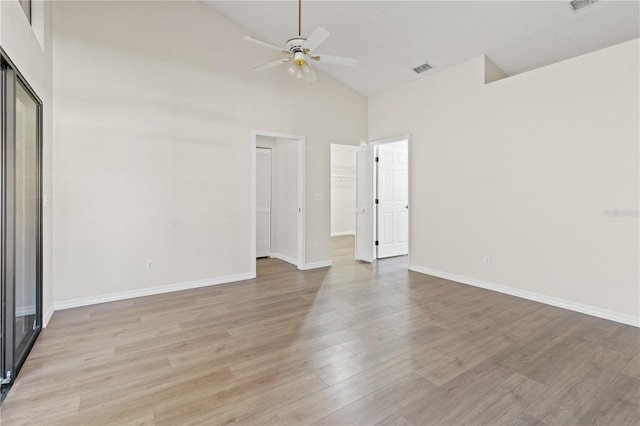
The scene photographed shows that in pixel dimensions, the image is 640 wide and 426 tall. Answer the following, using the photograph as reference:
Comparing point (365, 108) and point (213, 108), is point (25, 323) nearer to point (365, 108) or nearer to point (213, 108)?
point (213, 108)

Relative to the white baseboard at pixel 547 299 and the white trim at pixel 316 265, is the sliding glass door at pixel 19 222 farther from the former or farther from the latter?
the white baseboard at pixel 547 299

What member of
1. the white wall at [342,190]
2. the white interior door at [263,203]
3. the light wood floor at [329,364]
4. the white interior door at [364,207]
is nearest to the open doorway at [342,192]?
the white wall at [342,190]

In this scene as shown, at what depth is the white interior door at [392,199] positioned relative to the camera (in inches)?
242

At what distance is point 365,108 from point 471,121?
7.23 ft

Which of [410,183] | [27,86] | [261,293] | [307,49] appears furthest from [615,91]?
[27,86]

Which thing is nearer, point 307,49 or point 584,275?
point 307,49

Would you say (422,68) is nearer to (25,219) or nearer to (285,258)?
(285,258)


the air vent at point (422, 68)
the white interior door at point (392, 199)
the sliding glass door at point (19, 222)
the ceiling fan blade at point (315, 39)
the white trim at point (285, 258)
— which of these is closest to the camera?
the sliding glass door at point (19, 222)

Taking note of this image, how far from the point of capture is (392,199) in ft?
20.8

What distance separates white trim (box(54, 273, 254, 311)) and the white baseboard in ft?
9.97

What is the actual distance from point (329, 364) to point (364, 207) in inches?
156

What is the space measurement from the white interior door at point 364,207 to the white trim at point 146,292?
2.29 metres

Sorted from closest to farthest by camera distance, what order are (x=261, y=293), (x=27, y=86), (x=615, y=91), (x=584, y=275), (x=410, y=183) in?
(x=27, y=86) < (x=615, y=91) < (x=584, y=275) < (x=261, y=293) < (x=410, y=183)

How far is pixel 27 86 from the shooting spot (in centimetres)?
246
